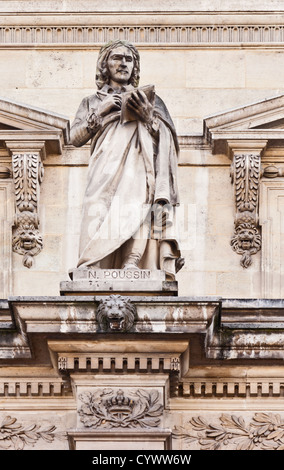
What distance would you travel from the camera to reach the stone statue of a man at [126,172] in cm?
2714

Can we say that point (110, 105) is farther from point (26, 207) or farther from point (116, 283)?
point (26, 207)

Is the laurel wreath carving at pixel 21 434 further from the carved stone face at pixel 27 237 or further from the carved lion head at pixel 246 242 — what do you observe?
the carved lion head at pixel 246 242

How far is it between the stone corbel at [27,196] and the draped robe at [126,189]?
6.37ft

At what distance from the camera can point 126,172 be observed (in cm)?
2748

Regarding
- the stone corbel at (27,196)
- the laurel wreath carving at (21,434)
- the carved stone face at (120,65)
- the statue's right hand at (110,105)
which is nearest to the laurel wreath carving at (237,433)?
the laurel wreath carving at (21,434)

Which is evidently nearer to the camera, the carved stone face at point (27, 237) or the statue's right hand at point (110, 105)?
the statue's right hand at point (110, 105)

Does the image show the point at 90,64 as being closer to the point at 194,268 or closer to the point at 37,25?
the point at 37,25

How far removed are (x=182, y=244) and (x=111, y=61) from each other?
2454 mm

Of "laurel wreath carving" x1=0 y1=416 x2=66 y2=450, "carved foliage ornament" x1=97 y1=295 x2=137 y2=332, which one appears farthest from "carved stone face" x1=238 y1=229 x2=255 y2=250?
"laurel wreath carving" x1=0 y1=416 x2=66 y2=450

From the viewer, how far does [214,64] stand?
1212 inches

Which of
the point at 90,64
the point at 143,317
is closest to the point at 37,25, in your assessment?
the point at 90,64

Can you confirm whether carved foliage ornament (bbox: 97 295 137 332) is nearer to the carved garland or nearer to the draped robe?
the draped robe
